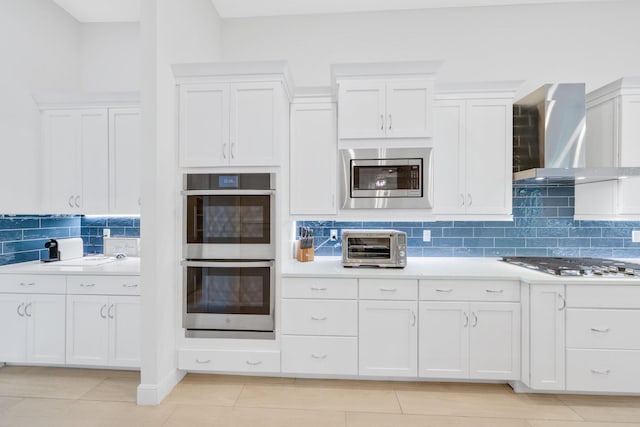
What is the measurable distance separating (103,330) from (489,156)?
3.49 m

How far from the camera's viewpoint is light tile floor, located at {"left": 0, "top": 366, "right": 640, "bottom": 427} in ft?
7.12

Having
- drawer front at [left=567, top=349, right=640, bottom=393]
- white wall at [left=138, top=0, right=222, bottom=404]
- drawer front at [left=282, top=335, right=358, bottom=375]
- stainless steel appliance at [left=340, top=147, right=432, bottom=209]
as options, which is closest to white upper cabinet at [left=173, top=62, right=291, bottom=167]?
white wall at [left=138, top=0, right=222, bottom=404]

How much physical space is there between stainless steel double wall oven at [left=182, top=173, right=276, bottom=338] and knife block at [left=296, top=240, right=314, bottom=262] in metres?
0.50

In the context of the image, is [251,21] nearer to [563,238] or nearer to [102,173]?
[102,173]

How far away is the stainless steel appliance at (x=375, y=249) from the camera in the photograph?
2713 millimetres

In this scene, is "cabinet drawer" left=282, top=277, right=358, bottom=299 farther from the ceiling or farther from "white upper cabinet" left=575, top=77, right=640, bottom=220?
the ceiling

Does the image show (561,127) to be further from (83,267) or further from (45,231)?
(45,231)

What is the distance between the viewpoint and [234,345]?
8.57 feet

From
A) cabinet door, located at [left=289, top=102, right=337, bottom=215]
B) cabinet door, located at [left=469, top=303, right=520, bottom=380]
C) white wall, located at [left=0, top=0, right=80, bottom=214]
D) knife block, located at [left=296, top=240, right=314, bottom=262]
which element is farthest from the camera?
knife block, located at [left=296, top=240, right=314, bottom=262]

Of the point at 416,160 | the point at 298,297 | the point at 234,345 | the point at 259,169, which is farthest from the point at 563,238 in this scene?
the point at 234,345

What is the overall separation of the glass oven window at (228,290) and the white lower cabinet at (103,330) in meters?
0.55

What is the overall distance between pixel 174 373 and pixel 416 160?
252 centimetres

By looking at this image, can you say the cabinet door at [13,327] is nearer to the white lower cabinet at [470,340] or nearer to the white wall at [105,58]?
the white wall at [105,58]

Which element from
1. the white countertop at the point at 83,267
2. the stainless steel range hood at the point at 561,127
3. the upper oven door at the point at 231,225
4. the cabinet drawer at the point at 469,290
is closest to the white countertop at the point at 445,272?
the cabinet drawer at the point at 469,290
